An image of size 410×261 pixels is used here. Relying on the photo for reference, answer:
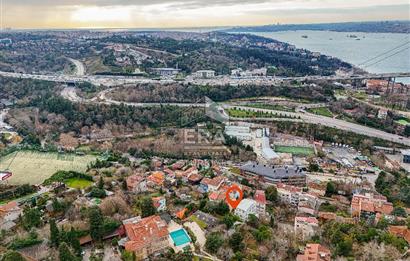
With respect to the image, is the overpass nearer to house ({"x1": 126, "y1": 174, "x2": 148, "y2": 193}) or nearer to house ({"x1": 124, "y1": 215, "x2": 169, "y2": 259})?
house ({"x1": 126, "y1": 174, "x2": 148, "y2": 193})

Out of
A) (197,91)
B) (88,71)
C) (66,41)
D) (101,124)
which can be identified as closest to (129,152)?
(101,124)

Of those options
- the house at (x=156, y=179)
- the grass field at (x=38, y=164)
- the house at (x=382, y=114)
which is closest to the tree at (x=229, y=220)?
the house at (x=156, y=179)

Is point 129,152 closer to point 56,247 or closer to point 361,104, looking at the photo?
point 56,247

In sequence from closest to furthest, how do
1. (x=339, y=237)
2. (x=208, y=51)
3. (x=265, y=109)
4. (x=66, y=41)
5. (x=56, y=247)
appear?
1. (x=56, y=247)
2. (x=339, y=237)
3. (x=265, y=109)
4. (x=208, y=51)
5. (x=66, y=41)

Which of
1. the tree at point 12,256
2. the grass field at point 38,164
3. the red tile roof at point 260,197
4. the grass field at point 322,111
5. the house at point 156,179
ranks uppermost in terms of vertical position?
the tree at point 12,256

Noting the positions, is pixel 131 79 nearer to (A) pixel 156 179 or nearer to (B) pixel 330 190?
(A) pixel 156 179

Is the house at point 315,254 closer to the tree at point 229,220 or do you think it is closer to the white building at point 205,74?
the tree at point 229,220

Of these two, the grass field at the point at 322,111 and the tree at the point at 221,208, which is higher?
the tree at the point at 221,208
